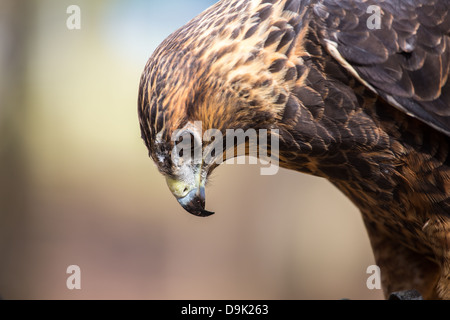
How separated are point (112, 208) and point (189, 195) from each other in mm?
6623

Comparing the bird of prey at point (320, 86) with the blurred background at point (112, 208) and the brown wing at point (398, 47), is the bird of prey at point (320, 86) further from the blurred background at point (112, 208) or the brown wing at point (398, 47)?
the blurred background at point (112, 208)

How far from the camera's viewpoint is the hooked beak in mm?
2201

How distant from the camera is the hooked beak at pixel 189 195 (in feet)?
7.22

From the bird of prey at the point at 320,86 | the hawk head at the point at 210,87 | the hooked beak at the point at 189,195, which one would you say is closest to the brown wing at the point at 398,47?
the bird of prey at the point at 320,86

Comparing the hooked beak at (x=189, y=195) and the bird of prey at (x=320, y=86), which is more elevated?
the bird of prey at (x=320, y=86)

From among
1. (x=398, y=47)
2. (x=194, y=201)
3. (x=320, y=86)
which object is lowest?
(x=194, y=201)

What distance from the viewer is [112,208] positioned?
8562 mm

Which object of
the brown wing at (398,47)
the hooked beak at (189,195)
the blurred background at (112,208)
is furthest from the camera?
the blurred background at (112,208)

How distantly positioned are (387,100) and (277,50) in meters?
0.51

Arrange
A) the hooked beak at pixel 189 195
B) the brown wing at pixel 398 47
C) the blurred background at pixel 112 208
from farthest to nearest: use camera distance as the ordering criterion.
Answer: the blurred background at pixel 112 208
the hooked beak at pixel 189 195
the brown wing at pixel 398 47

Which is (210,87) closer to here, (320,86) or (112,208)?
(320,86)

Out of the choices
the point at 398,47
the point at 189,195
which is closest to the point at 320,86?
the point at 398,47

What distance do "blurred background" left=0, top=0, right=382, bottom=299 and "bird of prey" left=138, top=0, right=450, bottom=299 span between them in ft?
9.17

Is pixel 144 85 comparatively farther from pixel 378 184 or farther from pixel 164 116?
pixel 378 184
